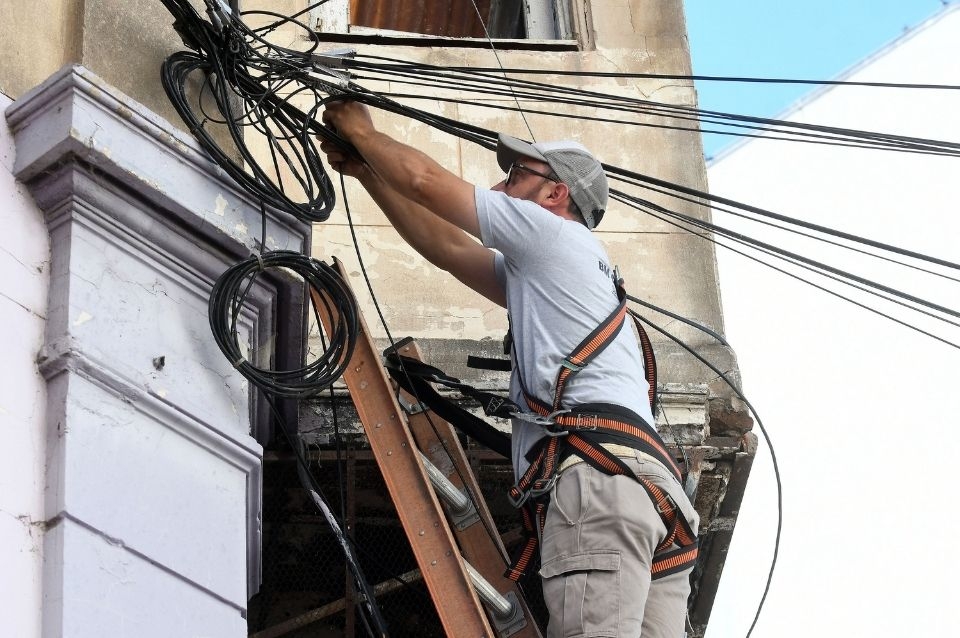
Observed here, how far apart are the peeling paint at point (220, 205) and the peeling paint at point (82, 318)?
0.76 m

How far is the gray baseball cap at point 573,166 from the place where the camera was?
560 cm

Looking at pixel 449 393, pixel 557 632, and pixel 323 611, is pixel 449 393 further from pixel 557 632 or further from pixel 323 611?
pixel 557 632

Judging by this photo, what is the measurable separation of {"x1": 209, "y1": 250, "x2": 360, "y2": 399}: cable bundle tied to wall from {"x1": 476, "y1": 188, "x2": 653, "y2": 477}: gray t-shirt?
63cm

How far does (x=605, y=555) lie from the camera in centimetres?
457

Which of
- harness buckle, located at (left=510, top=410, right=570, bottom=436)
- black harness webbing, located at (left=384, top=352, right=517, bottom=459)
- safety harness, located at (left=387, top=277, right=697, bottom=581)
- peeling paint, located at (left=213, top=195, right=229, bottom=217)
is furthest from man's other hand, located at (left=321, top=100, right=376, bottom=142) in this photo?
harness buckle, located at (left=510, top=410, right=570, bottom=436)

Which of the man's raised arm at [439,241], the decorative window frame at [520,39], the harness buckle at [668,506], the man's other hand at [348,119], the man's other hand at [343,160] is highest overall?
the decorative window frame at [520,39]

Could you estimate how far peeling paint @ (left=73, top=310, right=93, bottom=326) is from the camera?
4234 mm

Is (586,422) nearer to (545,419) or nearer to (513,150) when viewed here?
(545,419)

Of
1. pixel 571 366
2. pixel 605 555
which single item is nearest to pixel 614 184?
pixel 571 366

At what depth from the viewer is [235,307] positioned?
189 inches

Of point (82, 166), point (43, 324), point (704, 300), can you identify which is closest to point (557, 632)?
point (43, 324)

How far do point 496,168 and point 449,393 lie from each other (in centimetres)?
188

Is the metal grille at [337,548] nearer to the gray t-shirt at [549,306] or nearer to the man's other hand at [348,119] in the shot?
the gray t-shirt at [549,306]

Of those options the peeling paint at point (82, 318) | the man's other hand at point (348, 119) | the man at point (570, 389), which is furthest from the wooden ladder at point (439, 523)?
the peeling paint at point (82, 318)
